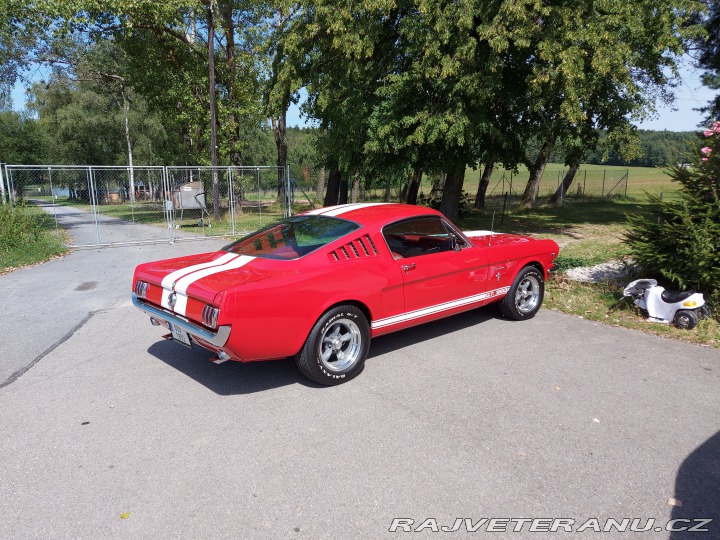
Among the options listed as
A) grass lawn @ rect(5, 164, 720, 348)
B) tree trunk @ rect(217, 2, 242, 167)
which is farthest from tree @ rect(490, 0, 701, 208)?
tree trunk @ rect(217, 2, 242, 167)

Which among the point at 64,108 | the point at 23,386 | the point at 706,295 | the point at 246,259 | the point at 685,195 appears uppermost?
the point at 64,108

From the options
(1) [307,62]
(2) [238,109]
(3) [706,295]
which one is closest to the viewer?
(3) [706,295]

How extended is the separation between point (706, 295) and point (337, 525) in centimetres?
566

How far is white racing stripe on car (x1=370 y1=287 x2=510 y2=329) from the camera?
180 inches

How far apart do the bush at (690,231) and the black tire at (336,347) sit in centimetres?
431

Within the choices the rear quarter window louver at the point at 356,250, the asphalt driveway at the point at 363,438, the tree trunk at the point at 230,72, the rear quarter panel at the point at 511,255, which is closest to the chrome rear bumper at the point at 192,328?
the asphalt driveway at the point at 363,438

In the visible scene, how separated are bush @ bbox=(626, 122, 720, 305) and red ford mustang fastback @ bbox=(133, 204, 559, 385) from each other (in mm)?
2130

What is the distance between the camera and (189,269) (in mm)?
4375

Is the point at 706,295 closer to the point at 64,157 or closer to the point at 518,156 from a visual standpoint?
the point at 518,156

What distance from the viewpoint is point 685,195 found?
20.7 feet

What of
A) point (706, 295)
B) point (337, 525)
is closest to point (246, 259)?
point (337, 525)

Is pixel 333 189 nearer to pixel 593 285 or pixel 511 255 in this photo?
pixel 593 285

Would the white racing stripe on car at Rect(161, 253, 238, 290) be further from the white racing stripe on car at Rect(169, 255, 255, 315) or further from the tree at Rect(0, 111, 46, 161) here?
the tree at Rect(0, 111, 46, 161)

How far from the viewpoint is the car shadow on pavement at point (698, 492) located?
254 centimetres
